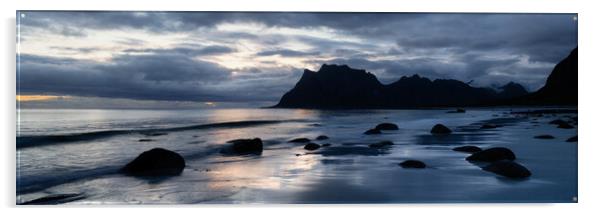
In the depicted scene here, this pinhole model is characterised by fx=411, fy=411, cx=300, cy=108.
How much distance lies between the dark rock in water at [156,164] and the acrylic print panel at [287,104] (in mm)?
15

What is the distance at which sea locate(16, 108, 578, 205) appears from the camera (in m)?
4.08

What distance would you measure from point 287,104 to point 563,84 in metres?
2.89

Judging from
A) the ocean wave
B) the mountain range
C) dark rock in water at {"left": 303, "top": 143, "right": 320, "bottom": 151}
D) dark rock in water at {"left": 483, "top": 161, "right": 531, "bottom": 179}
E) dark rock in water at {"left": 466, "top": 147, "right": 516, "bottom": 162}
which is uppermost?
the mountain range

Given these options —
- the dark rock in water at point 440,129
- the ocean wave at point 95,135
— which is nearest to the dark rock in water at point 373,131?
the dark rock in water at point 440,129

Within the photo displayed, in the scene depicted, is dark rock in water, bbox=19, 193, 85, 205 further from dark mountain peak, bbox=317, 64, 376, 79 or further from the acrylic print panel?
dark mountain peak, bbox=317, 64, 376, 79

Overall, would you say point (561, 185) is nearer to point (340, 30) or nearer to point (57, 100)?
point (340, 30)

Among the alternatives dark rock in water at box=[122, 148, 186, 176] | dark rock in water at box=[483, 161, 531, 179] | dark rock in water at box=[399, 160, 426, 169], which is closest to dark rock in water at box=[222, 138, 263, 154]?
dark rock in water at box=[122, 148, 186, 176]

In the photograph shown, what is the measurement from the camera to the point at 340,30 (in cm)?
427

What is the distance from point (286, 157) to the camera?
14.5 ft

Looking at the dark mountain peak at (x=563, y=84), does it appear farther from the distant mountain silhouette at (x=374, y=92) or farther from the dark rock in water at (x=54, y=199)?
the dark rock in water at (x=54, y=199)

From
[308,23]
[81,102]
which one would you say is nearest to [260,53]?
[308,23]

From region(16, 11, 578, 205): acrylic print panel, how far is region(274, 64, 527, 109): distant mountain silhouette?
0.06 ft

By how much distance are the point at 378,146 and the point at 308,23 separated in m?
1.48
